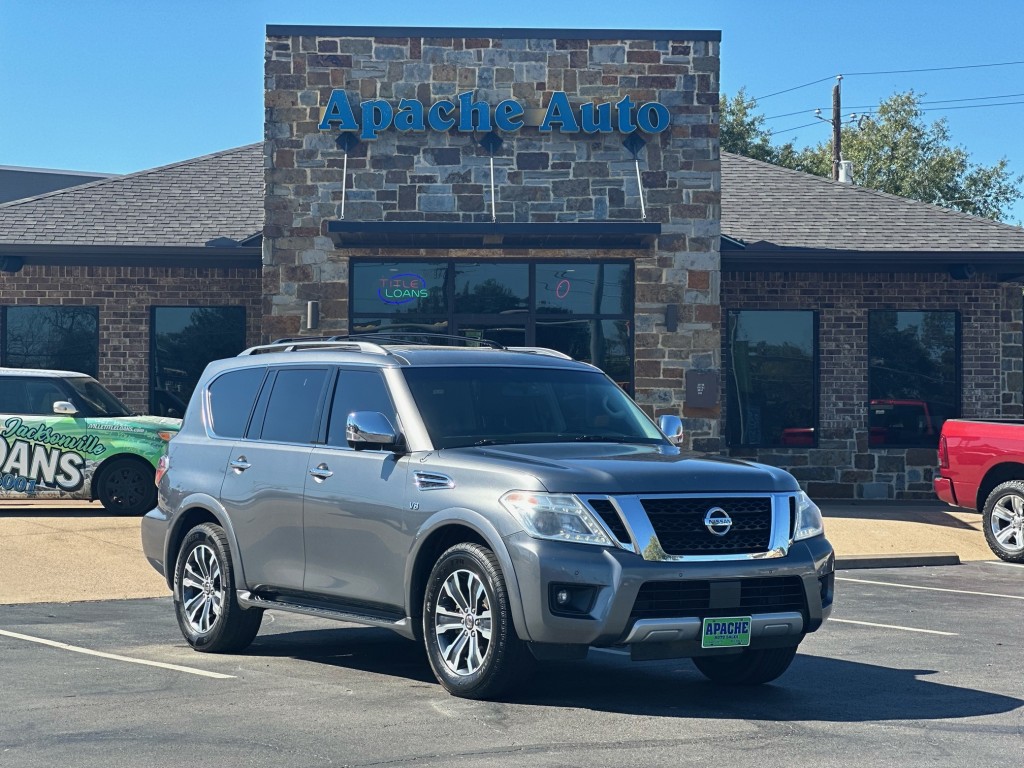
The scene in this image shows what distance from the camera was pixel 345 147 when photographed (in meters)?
19.5

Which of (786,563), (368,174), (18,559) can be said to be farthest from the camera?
(368,174)

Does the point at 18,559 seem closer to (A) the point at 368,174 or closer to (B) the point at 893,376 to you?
(A) the point at 368,174

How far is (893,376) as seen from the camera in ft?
74.5

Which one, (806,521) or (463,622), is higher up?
(806,521)

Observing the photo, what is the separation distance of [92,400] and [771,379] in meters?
9.88

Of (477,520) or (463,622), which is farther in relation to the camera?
(463,622)

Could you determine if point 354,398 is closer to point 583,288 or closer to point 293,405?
point 293,405

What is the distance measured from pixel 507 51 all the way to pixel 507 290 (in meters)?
3.14

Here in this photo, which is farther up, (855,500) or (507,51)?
(507,51)

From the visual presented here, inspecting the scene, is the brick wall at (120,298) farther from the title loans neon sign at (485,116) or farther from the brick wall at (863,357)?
the brick wall at (863,357)

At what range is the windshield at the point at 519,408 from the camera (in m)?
8.36

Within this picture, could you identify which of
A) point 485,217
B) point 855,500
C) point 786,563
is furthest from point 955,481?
point 786,563

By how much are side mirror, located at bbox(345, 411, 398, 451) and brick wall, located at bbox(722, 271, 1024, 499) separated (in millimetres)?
14619

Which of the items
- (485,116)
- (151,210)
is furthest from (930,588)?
(151,210)
